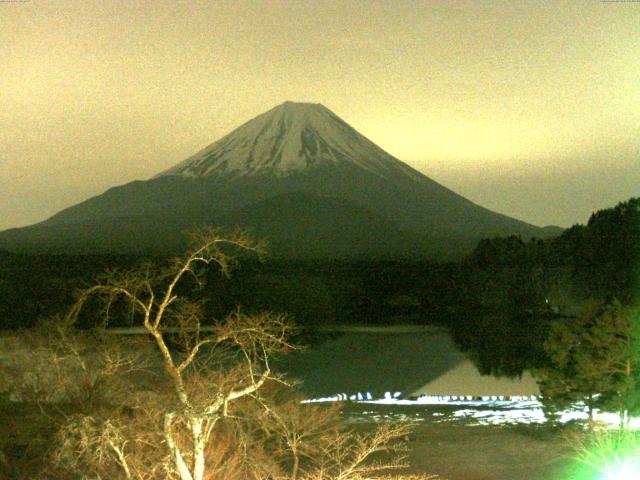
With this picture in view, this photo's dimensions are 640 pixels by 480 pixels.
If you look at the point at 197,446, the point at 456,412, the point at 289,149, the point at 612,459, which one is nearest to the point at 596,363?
the point at 612,459

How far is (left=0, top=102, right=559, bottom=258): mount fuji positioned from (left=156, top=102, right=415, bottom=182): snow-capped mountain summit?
5.3 inches

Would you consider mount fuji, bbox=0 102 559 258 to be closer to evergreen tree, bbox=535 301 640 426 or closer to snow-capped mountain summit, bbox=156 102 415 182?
snow-capped mountain summit, bbox=156 102 415 182

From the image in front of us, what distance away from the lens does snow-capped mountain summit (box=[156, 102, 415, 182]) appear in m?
113

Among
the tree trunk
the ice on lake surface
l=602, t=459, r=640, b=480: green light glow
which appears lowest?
the ice on lake surface

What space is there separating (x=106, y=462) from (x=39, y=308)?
102 feet

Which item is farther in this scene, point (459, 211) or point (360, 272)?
point (459, 211)

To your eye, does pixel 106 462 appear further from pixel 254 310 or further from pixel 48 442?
pixel 254 310

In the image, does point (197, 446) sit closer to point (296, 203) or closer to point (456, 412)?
point (456, 412)

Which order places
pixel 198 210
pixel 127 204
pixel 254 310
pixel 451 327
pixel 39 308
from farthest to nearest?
pixel 127 204 < pixel 198 210 < pixel 254 310 < pixel 451 327 < pixel 39 308

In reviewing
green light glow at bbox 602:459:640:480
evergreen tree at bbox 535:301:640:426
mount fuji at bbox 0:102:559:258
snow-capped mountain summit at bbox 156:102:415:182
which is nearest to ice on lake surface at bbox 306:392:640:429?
evergreen tree at bbox 535:301:640:426

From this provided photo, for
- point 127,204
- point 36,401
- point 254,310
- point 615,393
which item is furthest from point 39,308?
point 127,204

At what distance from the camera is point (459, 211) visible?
116 meters

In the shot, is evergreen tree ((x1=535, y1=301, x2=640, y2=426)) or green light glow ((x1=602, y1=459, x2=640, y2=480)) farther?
evergreen tree ((x1=535, y1=301, x2=640, y2=426))

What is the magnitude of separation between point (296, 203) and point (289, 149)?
1311cm
